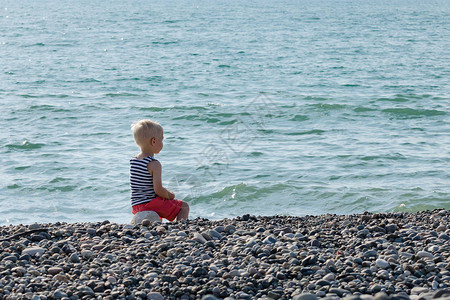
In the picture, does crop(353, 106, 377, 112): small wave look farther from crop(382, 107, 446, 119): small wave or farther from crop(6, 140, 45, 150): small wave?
crop(6, 140, 45, 150): small wave

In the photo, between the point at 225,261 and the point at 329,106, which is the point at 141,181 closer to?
the point at 225,261

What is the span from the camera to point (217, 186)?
9.81 m

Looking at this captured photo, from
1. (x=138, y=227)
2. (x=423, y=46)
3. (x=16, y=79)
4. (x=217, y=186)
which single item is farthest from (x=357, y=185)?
(x=423, y=46)

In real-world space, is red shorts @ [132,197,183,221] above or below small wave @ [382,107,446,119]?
above

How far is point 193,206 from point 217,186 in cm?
90

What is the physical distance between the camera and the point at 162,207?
20.0ft

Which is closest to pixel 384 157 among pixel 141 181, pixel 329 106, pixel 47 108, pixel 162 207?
pixel 329 106

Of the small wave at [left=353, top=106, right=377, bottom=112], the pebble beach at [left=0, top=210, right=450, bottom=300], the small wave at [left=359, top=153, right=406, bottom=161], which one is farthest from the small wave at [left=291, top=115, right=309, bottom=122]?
the pebble beach at [left=0, top=210, right=450, bottom=300]

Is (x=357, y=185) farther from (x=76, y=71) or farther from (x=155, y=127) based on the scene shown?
(x=76, y=71)

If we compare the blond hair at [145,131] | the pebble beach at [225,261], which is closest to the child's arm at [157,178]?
the blond hair at [145,131]

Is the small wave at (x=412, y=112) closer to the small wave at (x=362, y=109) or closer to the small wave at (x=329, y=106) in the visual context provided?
the small wave at (x=362, y=109)

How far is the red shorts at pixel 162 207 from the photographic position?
6070 mm

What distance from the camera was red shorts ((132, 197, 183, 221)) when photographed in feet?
19.9

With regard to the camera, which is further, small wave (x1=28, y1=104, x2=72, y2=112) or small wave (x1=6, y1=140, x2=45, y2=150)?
small wave (x1=28, y1=104, x2=72, y2=112)
